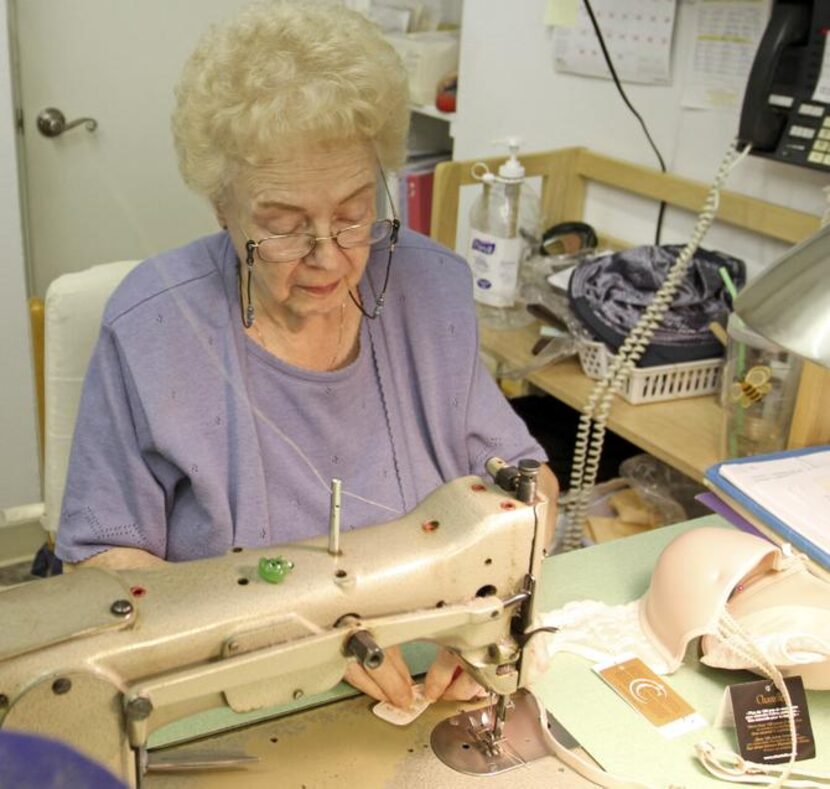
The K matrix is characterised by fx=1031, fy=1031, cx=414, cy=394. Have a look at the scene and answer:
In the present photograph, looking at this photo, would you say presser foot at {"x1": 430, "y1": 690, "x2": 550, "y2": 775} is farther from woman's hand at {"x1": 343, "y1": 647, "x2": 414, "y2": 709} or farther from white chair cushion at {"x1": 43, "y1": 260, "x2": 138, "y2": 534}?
white chair cushion at {"x1": 43, "y1": 260, "x2": 138, "y2": 534}

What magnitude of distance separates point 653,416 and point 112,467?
0.94 meters

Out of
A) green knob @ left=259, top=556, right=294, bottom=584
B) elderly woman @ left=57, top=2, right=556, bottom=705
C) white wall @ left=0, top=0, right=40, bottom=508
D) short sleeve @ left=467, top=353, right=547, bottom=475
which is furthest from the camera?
white wall @ left=0, top=0, right=40, bottom=508

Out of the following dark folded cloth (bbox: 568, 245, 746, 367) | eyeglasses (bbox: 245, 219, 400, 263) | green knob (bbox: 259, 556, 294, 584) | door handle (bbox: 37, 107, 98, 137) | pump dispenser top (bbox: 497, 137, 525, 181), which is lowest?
dark folded cloth (bbox: 568, 245, 746, 367)

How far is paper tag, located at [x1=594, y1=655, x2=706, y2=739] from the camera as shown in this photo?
3.45ft

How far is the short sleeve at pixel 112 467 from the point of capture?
121 centimetres

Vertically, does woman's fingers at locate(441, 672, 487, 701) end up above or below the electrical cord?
below

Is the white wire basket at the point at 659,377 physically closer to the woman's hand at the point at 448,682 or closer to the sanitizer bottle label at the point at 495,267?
the sanitizer bottle label at the point at 495,267

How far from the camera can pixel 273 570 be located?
32.5 inches

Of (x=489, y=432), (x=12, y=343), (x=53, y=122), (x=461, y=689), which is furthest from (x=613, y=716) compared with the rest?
(x=53, y=122)

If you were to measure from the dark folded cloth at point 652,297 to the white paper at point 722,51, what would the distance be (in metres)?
0.31

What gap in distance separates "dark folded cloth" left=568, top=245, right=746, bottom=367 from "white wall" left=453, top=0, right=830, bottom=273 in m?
0.15

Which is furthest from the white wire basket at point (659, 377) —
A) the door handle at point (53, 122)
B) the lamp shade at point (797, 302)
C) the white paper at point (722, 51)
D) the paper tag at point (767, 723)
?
the door handle at point (53, 122)

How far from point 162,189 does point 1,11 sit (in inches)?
29.2

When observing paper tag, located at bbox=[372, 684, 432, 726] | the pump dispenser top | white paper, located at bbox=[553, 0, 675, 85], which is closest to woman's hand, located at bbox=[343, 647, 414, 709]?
paper tag, located at bbox=[372, 684, 432, 726]
